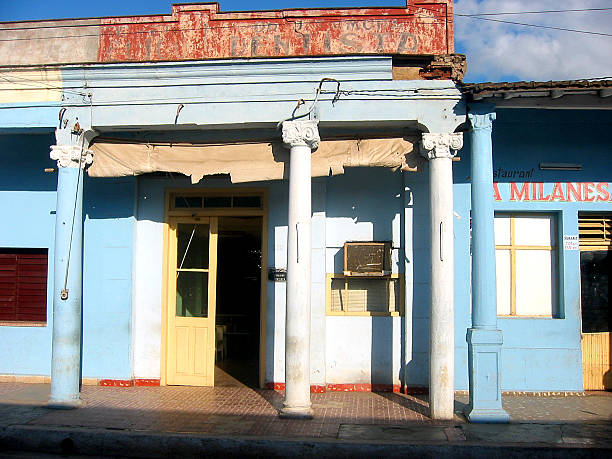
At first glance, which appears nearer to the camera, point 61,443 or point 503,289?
point 61,443

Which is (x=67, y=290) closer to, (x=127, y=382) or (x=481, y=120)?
(x=127, y=382)

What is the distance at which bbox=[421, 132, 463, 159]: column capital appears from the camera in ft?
27.6

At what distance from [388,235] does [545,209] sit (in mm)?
2478

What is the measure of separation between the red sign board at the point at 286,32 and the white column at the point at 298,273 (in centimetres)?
139

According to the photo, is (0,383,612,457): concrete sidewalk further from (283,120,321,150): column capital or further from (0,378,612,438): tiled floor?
(283,120,321,150): column capital

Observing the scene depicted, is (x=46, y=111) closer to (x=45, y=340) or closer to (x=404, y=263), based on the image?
(x=45, y=340)

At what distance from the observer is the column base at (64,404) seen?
28.1ft

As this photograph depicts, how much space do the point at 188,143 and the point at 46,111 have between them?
2143mm

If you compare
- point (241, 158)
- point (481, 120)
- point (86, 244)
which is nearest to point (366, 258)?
point (241, 158)

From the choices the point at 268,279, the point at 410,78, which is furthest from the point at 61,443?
the point at 410,78

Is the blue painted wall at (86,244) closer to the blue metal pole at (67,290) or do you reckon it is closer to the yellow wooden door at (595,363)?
the blue metal pole at (67,290)

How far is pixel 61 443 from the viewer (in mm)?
7316

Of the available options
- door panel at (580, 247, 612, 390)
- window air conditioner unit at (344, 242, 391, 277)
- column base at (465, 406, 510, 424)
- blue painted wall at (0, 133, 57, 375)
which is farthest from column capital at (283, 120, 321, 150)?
door panel at (580, 247, 612, 390)

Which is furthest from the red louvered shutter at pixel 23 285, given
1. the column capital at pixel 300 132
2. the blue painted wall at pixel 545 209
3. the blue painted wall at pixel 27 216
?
the blue painted wall at pixel 545 209
